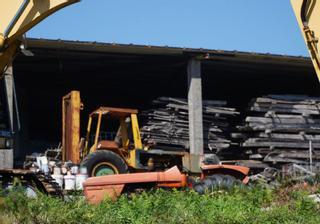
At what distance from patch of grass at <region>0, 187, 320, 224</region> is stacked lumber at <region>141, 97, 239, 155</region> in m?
9.60

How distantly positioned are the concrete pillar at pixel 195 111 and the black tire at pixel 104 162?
10.7ft

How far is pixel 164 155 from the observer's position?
18.8 meters

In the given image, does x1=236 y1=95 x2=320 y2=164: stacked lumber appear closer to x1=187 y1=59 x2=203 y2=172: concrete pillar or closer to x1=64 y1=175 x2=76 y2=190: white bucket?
x1=187 y1=59 x2=203 y2=172: concrete pillar

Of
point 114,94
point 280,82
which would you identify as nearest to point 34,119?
point 114,94

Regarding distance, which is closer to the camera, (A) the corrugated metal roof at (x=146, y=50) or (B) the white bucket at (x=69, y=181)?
(B) the white bucket at (x=69, y=181)

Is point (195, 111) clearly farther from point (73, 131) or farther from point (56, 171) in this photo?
point (56, 171)

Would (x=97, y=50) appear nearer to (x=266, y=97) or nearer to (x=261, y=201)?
(x=266, y=97)

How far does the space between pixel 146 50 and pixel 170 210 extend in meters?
11.3

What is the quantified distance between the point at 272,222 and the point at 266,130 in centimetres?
1192

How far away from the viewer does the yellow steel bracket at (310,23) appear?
7910mm

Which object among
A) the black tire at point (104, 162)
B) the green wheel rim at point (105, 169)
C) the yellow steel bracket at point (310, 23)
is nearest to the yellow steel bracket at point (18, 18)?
the yellow steel bracket at point (310, 23)

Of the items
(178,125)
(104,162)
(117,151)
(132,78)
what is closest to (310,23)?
(104,162)

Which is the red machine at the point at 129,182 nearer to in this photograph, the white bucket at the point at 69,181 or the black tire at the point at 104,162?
the white bucket at the point at 69,181

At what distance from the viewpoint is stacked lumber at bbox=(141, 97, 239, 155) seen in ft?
67.5
